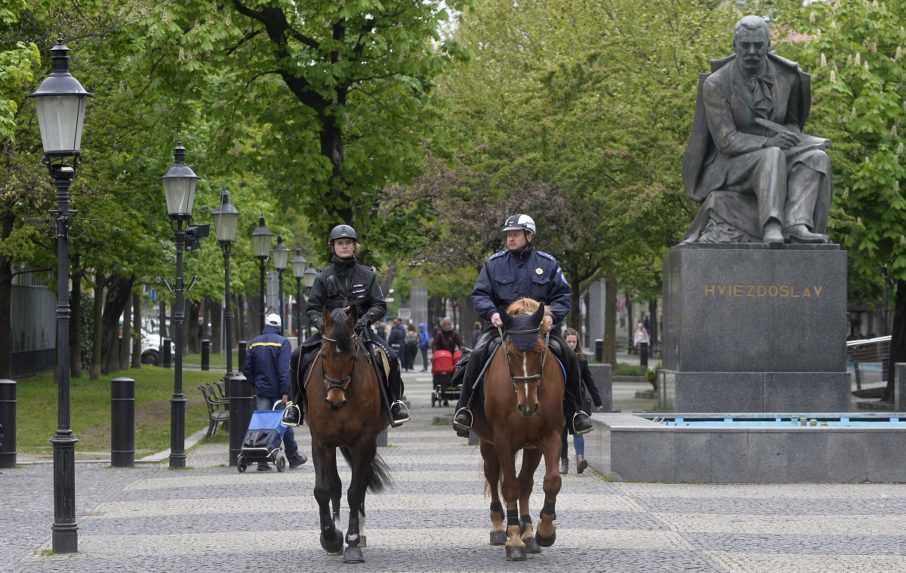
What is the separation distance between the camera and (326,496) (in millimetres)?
12047

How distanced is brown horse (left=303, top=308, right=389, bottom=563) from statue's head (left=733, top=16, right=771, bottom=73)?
8998 mm

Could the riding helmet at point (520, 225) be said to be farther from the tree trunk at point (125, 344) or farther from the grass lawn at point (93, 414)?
the tree trunk at point (125, 344)

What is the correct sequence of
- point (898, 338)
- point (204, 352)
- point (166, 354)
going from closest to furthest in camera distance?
point (898, 338) < point (204, 352) < point (166, 354)

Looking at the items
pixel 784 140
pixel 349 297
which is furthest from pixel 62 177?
pixel 784 140

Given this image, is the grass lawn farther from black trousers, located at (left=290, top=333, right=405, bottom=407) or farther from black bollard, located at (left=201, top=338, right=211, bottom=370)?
black trousers, located at (left=290, top=333, right=405, bottom=407)

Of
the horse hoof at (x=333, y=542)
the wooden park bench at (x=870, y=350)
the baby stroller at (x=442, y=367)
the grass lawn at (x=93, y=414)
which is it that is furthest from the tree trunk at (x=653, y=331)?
the horse hoof at (x=333, y=542)

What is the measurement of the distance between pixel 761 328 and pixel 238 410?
6.90 m

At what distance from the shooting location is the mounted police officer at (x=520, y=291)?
12078 millimetres

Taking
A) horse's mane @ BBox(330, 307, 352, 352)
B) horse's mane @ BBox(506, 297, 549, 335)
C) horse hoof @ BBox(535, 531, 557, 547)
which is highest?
horse's mane @ BBox(506, 297, 549, 335)

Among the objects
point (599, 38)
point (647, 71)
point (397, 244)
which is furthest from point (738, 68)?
→ point (599, 38)

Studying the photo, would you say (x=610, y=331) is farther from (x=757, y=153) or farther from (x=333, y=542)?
(x=333, y=542)

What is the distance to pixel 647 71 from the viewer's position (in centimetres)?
3294

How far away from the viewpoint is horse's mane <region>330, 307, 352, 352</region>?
11.7 meters

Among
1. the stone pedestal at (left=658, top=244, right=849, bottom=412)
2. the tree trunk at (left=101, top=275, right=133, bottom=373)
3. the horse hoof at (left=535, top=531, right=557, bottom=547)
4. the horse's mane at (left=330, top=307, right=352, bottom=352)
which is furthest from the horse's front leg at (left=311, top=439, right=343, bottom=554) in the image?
the tree trunk at (left=101, top=275, right=133, bottom=373)
